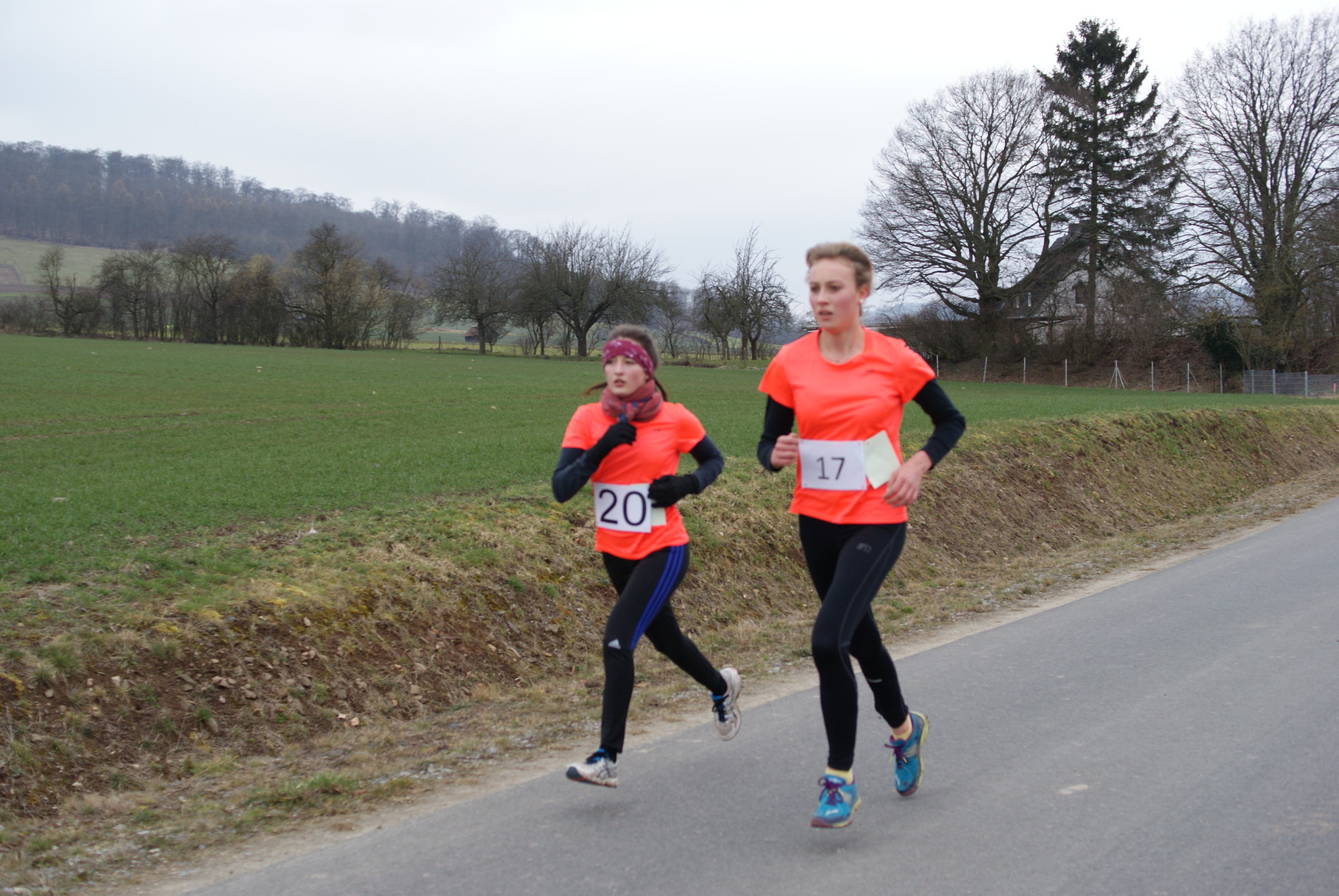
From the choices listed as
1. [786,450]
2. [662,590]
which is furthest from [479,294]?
[786,450]

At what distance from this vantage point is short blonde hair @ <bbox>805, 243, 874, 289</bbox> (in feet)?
12.5

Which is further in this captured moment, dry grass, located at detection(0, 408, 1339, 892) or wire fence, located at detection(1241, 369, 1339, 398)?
wire fence, located at detection(1241, 369, 1339, 398)

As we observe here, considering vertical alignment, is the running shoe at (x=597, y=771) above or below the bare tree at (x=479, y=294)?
below

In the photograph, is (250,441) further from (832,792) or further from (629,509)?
(832,792)

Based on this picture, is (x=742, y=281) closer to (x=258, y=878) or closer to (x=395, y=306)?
(x=395, y=306)

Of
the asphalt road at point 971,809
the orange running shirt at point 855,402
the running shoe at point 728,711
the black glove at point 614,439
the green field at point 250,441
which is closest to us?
the asphalt road at point 971,809

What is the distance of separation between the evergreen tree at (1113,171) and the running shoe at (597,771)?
51608 millimetres

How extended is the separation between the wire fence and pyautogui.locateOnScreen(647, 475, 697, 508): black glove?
1819 inches

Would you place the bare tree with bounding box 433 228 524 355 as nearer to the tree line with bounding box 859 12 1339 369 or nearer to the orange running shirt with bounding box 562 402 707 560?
the tree line with bounding box 859 12 1339 369

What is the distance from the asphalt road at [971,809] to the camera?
335 centimetres

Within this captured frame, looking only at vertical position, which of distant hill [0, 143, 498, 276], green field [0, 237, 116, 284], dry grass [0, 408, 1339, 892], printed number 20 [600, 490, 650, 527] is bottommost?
dry grass [0, 408, 1339, 892]

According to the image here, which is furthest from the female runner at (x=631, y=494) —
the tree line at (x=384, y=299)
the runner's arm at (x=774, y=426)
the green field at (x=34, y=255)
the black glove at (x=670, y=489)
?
the green field at (x=34, y=255)

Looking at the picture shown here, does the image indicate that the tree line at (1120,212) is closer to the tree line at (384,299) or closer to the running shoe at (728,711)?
the tree line at (384,299)

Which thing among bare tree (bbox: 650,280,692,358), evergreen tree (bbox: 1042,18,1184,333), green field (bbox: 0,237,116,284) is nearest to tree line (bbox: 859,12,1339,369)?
evergreen tree (bbox: 1042,18,1184,333)
